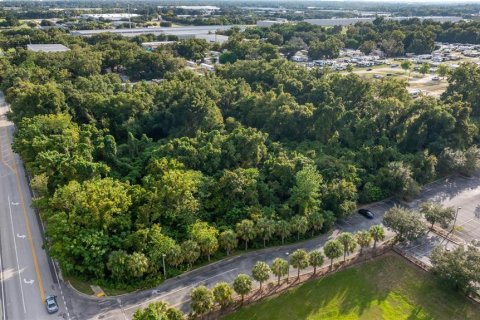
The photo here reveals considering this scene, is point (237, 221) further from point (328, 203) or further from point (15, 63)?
point (15, 63)

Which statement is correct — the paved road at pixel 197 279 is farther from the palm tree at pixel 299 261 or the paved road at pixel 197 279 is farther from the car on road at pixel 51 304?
the car on road at pixel 51 304

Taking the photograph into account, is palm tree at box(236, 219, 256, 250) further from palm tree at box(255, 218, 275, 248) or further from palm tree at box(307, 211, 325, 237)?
palm tree at box(307, 211, 325, 237)

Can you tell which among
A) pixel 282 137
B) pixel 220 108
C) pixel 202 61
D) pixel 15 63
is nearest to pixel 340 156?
pixel 282 137

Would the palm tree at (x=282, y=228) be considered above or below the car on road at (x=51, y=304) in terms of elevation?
above

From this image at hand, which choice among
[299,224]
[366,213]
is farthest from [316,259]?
[366,213]

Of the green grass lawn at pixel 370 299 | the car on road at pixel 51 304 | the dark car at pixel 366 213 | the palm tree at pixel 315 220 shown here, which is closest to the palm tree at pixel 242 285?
the green grass lawn at pixel 370 299
